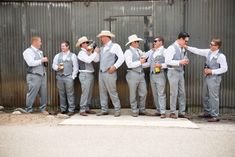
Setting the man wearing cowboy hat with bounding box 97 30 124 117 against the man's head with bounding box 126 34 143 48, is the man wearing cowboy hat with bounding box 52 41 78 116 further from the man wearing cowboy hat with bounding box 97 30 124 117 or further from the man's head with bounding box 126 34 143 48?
the man's head with bounding box 126 34 143 48

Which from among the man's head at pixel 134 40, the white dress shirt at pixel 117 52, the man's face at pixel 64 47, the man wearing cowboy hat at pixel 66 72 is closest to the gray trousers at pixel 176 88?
the man's head at pixel 134 40

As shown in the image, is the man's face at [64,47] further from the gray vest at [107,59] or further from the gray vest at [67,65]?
the gray vest at [107,59]

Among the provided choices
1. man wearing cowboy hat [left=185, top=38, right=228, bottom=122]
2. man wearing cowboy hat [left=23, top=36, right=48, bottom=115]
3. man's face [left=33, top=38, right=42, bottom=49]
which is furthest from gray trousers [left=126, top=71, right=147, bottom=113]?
man's face [left=33, top=38, right=42, bottom=49]

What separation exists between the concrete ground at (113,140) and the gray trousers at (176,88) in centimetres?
91

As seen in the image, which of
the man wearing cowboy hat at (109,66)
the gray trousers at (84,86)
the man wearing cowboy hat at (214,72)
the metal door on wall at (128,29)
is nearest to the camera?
the man wearing cowboy hat at (214,72)

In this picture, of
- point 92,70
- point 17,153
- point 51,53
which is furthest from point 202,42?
point 17,153

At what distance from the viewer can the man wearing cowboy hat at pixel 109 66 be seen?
10461 millimetres

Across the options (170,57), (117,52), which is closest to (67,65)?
(117,52)

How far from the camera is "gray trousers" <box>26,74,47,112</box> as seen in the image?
425 inches

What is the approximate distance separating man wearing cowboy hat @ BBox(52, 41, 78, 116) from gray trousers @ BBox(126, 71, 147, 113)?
1.45 meters

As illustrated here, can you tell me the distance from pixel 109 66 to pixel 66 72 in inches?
46.9

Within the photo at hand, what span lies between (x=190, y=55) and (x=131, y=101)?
205 centimetres

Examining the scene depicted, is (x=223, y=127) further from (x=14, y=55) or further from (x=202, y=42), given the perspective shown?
(x=14, y=55)

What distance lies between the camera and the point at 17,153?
7.13 meters
